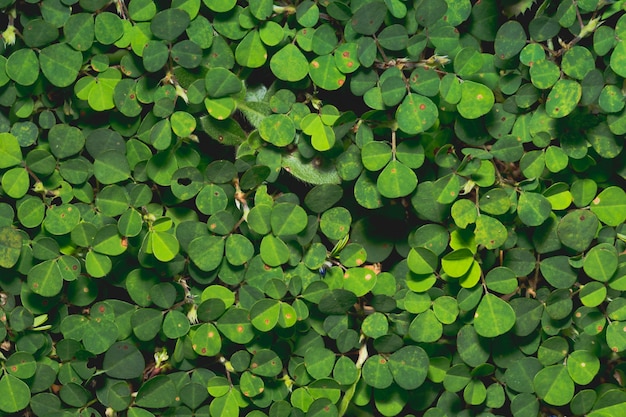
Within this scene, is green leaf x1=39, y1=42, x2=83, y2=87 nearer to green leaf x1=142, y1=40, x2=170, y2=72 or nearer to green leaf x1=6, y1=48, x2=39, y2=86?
green leaf x1=6, y1=48, x2=39, y2=86

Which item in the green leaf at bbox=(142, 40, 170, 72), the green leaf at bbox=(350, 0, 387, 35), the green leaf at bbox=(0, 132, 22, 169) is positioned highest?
the green leaf at bbox=(350, 0, 387, 35)

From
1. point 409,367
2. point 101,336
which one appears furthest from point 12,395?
point 409,367

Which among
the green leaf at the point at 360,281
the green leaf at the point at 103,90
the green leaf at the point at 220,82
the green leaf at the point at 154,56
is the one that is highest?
the green leaf at the point at 154,56

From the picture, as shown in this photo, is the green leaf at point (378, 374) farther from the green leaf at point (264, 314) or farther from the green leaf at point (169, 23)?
the green leaf at point (169, 23)

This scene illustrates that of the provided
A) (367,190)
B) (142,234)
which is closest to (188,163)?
(142,234)

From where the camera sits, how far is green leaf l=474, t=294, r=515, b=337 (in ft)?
6.37

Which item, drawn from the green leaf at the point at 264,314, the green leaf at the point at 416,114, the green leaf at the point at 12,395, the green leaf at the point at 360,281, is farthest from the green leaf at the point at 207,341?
the green leaf at the point at 416,114

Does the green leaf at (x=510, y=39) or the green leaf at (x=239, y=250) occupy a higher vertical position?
the green leaf at (x=510, y=39)

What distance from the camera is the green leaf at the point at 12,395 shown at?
2.05 meters

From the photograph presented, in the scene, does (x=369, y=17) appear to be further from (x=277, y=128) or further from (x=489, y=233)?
(x=489, y=233)

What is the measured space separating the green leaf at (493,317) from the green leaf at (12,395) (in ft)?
4.00

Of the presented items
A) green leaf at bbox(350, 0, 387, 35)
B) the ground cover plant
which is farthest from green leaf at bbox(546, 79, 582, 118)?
green leaf at bbox(350, 0, 387, 35)

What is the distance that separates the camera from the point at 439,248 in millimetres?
1978

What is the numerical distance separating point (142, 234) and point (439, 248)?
2.54ft
